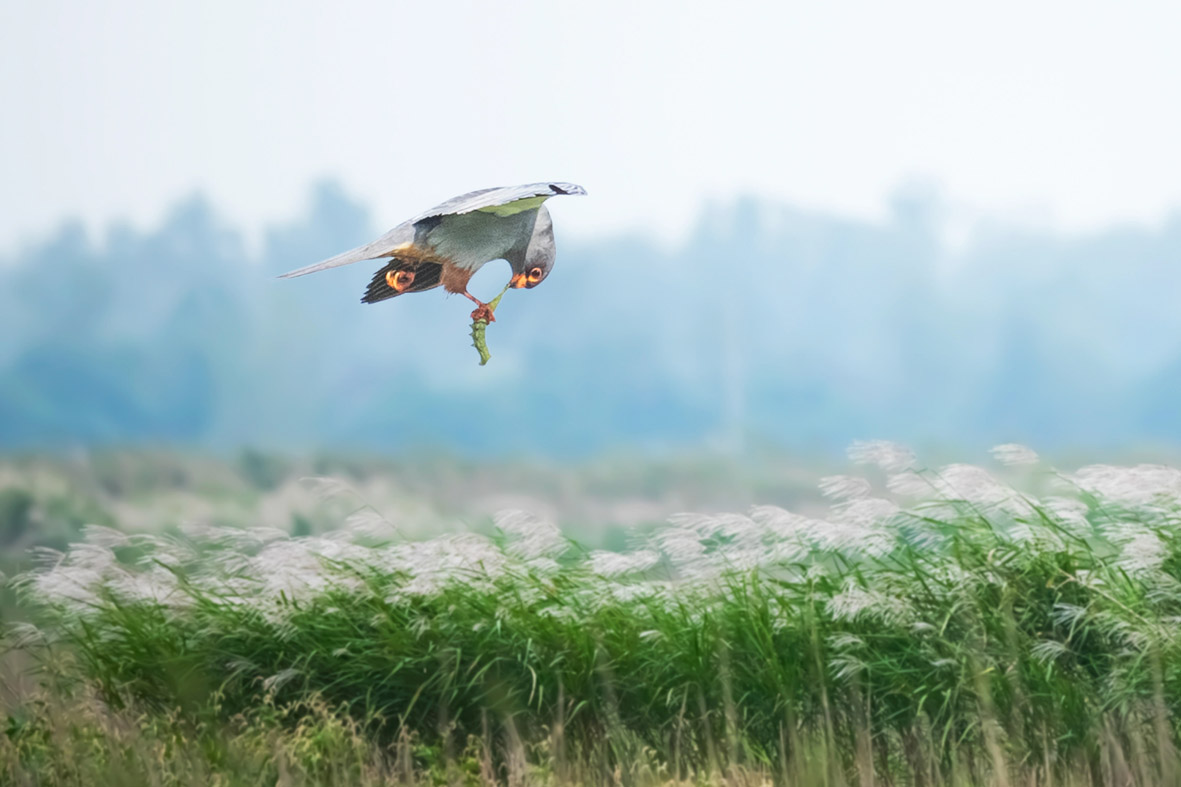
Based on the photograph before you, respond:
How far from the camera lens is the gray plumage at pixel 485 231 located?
262cm

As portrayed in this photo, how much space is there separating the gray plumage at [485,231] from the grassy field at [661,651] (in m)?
0.79

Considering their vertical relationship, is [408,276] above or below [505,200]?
below

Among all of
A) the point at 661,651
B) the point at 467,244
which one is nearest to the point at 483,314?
the point at 467,244

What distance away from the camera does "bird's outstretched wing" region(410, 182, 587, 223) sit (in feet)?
8.52

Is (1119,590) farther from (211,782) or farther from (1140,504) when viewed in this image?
(211,782)

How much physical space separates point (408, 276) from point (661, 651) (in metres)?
1.11

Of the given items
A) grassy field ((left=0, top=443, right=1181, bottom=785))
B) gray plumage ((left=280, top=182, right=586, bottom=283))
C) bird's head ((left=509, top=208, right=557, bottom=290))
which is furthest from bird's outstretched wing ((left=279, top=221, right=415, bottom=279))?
grassy field ((left=0, top=443, right=1181, bottom=785))

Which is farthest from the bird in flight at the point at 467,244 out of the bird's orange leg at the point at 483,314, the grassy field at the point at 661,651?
the grassy field at the point at 661,651

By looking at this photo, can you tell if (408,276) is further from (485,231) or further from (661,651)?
(661,651)

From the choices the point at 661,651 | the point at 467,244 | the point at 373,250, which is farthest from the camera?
the point at 661,651

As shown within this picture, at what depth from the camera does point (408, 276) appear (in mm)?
2715

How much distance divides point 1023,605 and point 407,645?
1.53m

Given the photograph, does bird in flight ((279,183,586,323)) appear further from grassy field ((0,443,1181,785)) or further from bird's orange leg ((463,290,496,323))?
grassy field ((0,443,1181,785))

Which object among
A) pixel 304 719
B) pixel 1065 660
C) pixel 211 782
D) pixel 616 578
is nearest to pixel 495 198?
pixel 616 578
